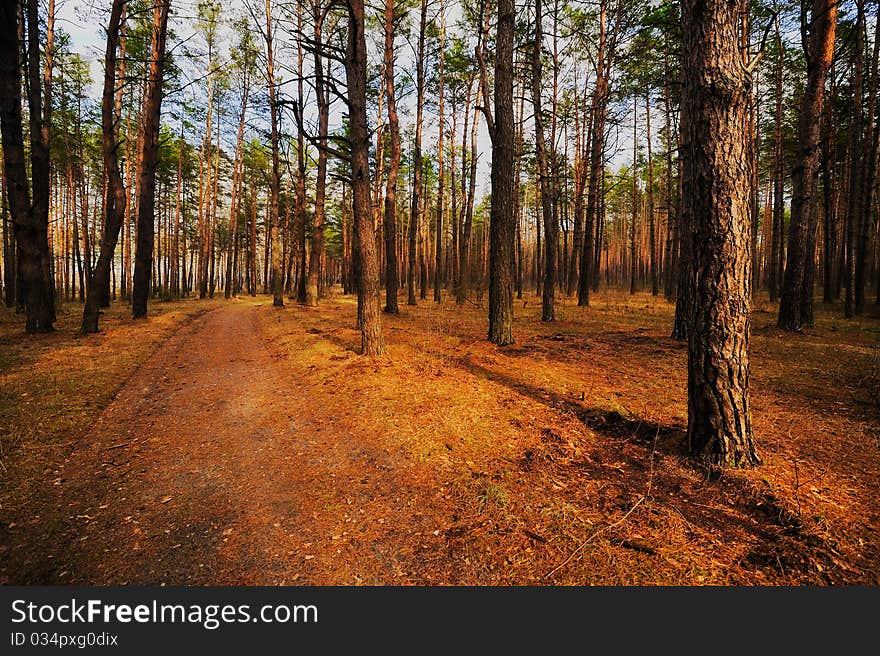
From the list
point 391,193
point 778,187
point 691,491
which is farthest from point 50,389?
point 778,187

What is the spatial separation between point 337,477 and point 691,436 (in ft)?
11.6

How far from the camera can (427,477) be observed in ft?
11.1

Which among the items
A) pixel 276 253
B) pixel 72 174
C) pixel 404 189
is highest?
pixel 404 189

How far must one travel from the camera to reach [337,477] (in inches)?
134

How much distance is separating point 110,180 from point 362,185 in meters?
10.00

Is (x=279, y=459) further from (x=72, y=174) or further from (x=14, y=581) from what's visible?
(x=72, y=174)

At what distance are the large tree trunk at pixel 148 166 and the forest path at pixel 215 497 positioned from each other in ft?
36.9

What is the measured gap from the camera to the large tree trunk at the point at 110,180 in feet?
34.0

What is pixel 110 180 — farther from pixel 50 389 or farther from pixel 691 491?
pixel 691 491

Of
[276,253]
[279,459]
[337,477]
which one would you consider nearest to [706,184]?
[337,477]

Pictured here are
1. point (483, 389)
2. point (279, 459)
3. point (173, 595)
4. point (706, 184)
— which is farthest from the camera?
point (483, 389)

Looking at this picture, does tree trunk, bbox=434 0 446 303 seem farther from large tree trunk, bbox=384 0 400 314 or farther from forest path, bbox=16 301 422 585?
forest path, bbox=16 301 422 585

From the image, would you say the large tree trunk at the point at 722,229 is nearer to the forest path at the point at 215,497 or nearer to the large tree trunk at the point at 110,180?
the forest path at the point at 215,497

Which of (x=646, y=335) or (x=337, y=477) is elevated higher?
(x=646, y=335)
